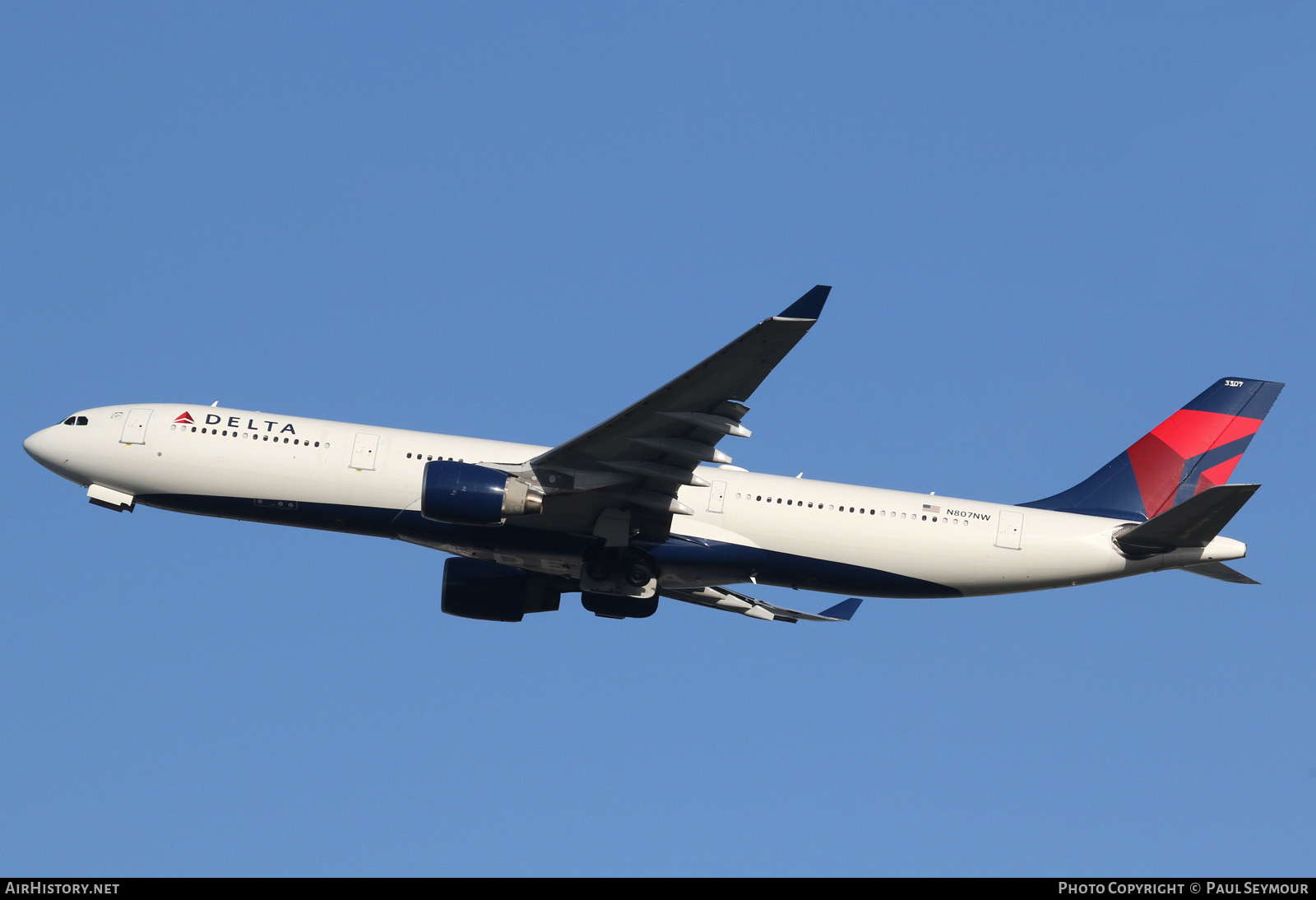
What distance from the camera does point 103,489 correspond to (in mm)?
32844

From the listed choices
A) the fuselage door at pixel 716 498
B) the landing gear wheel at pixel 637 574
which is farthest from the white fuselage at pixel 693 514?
the landing gear wheel at pixel 637 574

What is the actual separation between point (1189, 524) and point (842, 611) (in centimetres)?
1110

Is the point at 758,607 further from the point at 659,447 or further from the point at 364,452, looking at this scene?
the point at 364,452

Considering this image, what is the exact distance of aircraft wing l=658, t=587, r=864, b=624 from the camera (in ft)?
125

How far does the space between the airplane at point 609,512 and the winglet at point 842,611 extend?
5.96 metres

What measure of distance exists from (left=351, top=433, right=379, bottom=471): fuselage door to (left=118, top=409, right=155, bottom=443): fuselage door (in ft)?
18.1

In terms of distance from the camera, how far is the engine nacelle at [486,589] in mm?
35562

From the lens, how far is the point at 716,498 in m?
32.1

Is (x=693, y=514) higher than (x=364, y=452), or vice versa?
(x=364, y=452)

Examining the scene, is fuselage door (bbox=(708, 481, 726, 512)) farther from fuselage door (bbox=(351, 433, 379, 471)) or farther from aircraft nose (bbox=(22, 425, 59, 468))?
aircraft nose (bbox=(22, 425, 59, 468))

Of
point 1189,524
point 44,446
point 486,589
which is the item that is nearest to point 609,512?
point 486,589

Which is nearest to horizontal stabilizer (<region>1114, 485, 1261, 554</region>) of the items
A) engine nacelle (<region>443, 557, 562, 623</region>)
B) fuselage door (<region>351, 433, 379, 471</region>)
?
engine nacelle (<region>443, 557, 562, 623</region>)

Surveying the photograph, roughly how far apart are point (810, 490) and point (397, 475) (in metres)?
10.2

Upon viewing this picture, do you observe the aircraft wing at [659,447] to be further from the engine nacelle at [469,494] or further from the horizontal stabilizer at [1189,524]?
the horizontal stabilizer at [1189,524]
